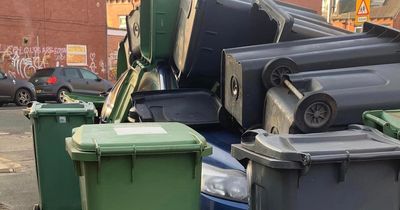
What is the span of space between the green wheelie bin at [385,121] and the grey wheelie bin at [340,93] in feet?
0.70

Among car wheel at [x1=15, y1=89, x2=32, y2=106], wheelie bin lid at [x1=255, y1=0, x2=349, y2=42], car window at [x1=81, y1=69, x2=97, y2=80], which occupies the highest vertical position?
wheelie bin lid at [x1=255, y1=0, x2=349, y2=42]

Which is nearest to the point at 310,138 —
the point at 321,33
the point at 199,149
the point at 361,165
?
the point at 361,165

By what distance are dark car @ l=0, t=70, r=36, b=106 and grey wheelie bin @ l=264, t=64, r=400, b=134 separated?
49.3 ft

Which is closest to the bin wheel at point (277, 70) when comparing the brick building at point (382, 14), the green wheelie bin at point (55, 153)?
the green wheelie bin at point (55, 153)

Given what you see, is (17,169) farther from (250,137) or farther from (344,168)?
(344,168)

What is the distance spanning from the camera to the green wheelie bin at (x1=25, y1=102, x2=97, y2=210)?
14.4 ft

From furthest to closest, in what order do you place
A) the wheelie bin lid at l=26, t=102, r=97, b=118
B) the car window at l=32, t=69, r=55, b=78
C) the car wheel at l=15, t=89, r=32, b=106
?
1. the car window at l=32, t=69, r=55, b=78
2. the car wheel at l=15, t=89, r=32, b=106
3. the wheelie bin lid at l=26, t=102, r=97, b=118

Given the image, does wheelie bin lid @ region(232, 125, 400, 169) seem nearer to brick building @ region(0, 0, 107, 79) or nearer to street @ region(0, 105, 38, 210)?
street @ region(0, 105, 38, 210)

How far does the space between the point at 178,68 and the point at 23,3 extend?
67.1 feet

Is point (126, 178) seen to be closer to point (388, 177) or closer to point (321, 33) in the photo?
point (388, 177)

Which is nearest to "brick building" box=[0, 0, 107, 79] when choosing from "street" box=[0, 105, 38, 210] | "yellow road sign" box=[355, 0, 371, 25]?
"street" box=[0, 105, 38, 210]

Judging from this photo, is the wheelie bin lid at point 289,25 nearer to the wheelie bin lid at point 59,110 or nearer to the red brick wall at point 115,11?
the wheelie bin lid at point 59,110

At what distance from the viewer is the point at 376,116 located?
300 centimetres

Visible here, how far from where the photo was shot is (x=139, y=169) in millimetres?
2639
